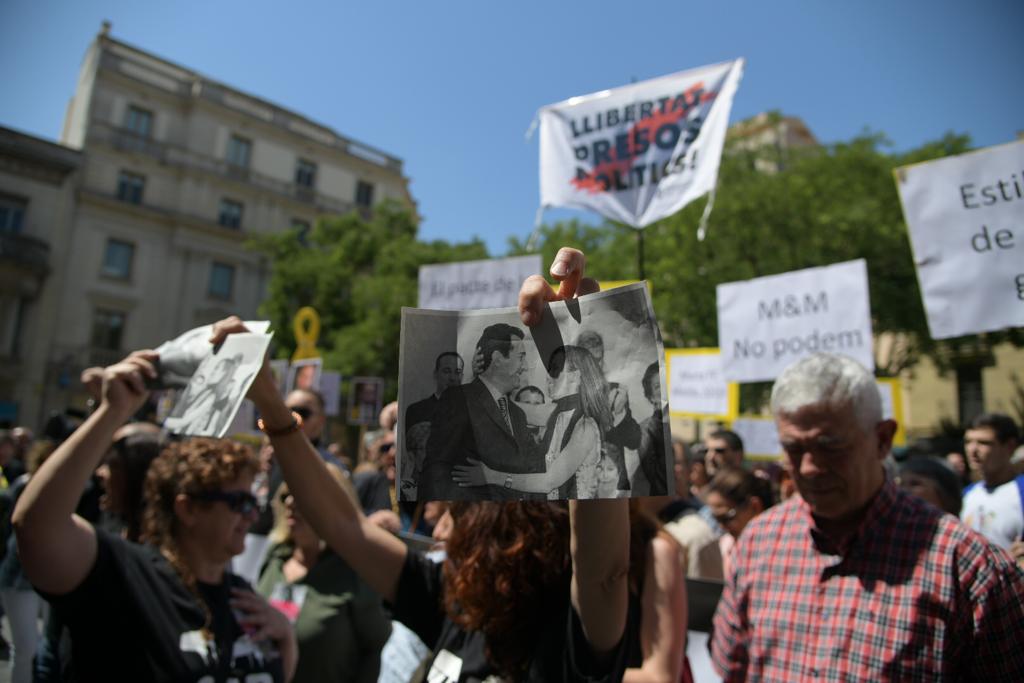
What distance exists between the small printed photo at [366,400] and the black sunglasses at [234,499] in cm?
811

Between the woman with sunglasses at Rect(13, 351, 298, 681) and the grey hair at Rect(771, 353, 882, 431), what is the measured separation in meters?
1.86

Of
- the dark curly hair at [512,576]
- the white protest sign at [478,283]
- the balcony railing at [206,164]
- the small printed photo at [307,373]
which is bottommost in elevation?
the dark curly hair at [512,576]

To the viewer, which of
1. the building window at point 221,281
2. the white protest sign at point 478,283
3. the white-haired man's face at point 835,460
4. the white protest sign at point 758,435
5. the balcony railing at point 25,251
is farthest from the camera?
the building window at point 221,281

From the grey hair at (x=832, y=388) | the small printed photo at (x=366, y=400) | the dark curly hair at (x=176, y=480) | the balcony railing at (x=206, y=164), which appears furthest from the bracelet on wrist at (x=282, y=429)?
the balcony railing at (x=206, y=164)

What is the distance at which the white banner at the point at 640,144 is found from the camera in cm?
523

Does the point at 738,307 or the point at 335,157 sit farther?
the point at 335,157

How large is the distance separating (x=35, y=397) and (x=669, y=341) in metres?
24.3

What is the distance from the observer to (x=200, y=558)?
2.26 metres

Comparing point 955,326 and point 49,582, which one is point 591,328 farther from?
point 955,326

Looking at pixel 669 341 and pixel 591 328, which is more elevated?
pixel 669 341

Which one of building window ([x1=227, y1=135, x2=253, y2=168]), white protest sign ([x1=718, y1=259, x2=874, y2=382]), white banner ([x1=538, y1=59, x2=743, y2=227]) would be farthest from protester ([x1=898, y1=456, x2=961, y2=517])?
building window ([x1=227, y1=135, x2=253, y2=168])

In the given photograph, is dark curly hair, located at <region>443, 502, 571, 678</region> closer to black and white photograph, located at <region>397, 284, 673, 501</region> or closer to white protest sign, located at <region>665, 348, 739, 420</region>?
black and white photograph, located at <region>397, 284, 673, 501</region>

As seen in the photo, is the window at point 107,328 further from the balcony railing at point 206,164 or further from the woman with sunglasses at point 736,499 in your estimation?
the woman with sunglasses at point 736,499

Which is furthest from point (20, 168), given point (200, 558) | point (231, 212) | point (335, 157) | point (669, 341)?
point (200, 558)
